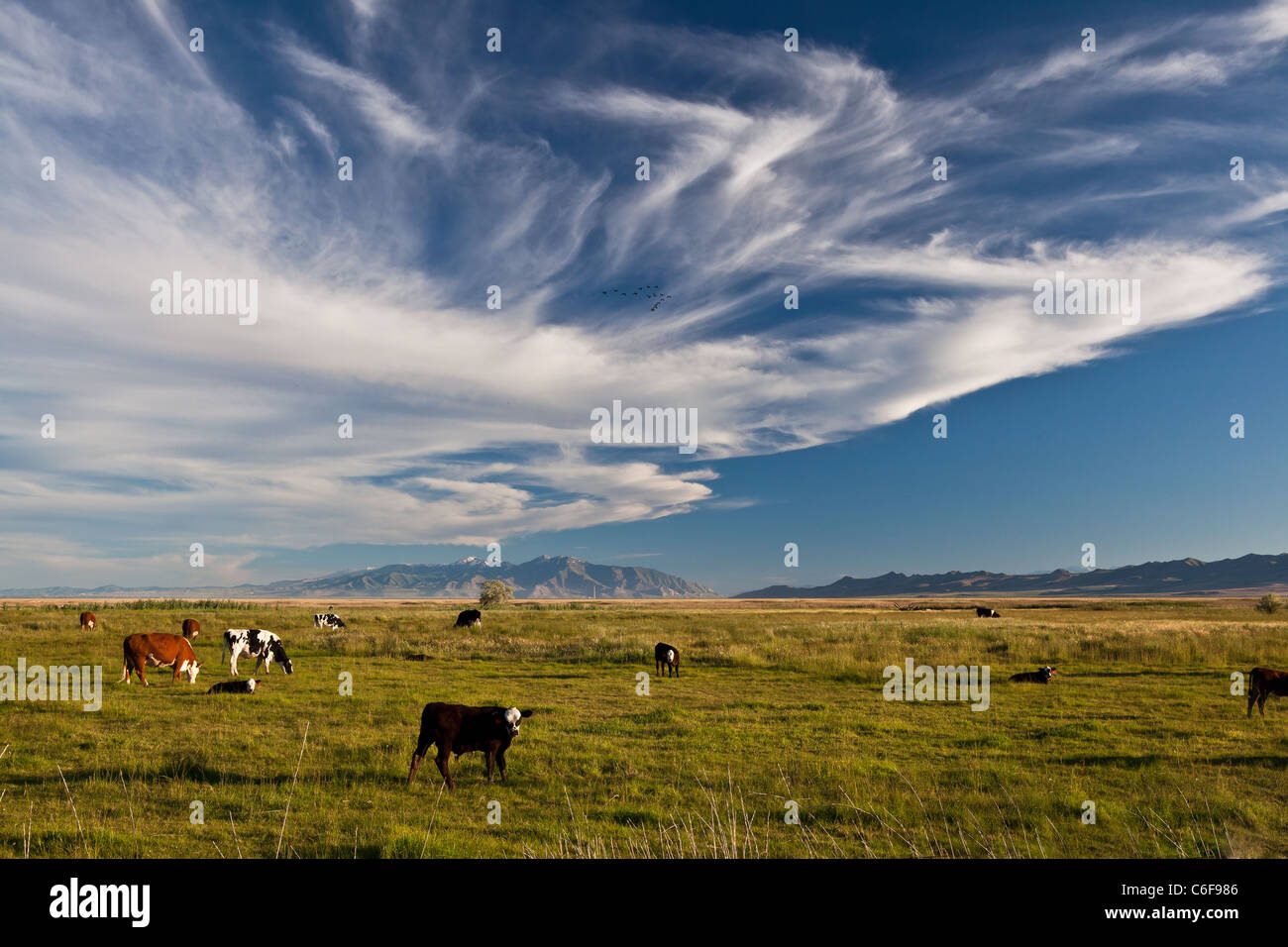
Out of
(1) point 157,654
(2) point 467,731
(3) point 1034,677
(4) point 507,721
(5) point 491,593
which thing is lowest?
(5) point 491,593

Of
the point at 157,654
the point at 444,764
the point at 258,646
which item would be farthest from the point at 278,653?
the point at 444,764

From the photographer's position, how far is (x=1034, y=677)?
993 inches

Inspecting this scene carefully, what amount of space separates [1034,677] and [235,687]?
2805 cm

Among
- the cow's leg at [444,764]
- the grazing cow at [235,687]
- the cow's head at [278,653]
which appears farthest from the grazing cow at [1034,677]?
the cow's head at [278,653]

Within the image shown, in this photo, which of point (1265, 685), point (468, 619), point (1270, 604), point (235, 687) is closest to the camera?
point (1265, 685)

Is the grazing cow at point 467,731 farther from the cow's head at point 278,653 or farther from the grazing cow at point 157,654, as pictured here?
the cow's head at point 278,653

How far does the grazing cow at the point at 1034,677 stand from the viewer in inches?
977

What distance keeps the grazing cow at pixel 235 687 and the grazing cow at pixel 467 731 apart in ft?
41.8

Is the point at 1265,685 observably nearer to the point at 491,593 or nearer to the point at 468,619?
the point at 468,619

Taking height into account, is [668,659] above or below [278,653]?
below

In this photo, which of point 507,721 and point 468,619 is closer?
point 507,721

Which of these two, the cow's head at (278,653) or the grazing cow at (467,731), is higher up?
the grazing cow at (467,731)

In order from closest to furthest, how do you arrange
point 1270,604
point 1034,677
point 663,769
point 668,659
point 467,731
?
1. point 467,731
2. point 663,769
3. point 1034,677
4. point 668,659
5. point 1270,604
